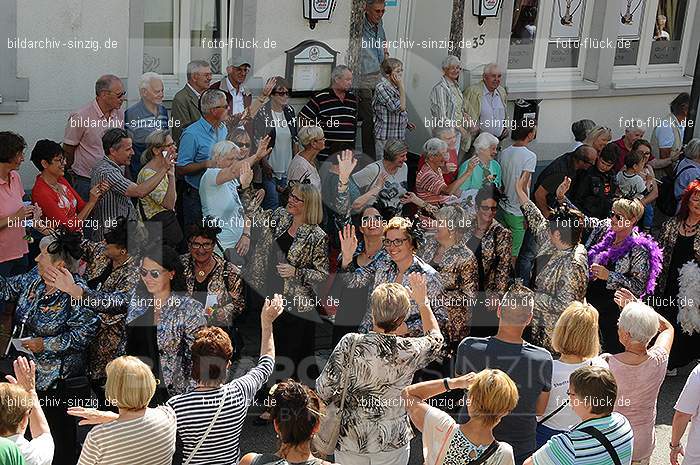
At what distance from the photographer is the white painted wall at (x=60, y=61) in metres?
9.70

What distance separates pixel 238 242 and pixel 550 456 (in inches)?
157

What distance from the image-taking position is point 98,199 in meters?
8.63

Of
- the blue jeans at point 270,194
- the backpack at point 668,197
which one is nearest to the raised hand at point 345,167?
the blue jeans at point 270,194

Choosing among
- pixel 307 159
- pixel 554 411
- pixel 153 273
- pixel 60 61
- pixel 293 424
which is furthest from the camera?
pixel 60 61

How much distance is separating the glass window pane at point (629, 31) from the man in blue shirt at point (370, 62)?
3.60 m

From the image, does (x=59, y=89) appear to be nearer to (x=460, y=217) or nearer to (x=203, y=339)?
(x=460, y=217)

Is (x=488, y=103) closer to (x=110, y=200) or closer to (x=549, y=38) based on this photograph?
(x=549, y=38)

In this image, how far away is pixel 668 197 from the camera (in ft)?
36.3

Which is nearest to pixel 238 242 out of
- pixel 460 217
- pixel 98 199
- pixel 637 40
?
pixel 98 199

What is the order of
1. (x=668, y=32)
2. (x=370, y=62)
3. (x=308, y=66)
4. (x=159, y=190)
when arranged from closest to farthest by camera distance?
(x=159, y=190)
(x=308, y=66)
(x=370, y=62)
(x=668, y=32)

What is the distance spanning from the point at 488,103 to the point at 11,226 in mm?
5652

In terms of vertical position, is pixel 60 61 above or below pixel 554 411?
above

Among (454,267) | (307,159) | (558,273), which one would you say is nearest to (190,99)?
(307,159)

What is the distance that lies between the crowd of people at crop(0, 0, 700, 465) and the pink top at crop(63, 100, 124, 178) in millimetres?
17
